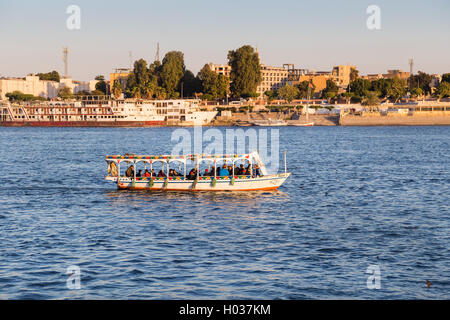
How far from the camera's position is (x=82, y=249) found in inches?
1248

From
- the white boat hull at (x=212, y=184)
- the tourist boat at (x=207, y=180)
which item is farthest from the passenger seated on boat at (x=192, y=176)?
the white boat hull at (x=212, y=184)

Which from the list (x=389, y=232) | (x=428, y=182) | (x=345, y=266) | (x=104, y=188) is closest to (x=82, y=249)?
(x=345, y=266)

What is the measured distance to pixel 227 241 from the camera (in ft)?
110

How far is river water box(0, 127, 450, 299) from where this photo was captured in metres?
25.0

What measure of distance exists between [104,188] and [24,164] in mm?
34543

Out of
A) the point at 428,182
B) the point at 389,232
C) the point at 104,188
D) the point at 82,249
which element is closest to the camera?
the point at 82,249

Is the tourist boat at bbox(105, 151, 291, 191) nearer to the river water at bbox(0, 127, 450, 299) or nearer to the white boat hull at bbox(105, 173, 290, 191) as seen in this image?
the white boat hull at bbox(105, 173, 290, 191)

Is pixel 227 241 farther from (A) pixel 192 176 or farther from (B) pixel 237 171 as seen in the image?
(B) pixel 237 171

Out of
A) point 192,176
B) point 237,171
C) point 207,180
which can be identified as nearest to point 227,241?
point 207,180

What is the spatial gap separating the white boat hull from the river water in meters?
0.99

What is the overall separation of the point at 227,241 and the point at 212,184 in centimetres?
1861

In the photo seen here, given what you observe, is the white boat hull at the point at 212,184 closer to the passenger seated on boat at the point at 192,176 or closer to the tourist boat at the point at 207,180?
the tourist boat at the point at 207,180
